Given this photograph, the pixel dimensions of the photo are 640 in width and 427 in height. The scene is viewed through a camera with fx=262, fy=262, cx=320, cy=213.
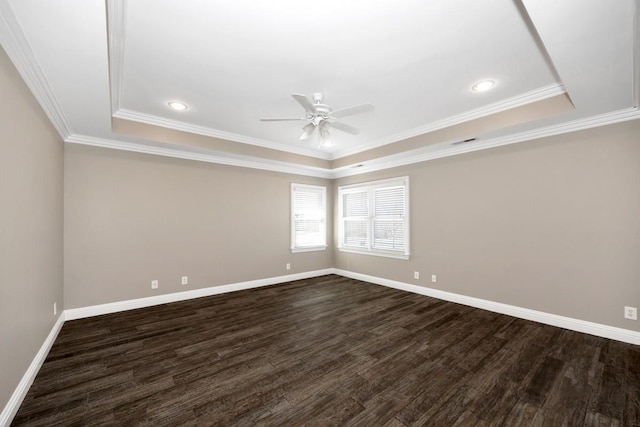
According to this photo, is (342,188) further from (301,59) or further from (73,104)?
(73,104)


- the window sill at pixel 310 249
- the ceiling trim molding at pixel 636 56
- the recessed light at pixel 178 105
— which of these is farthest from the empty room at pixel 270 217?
the window sill at pixel 310 249

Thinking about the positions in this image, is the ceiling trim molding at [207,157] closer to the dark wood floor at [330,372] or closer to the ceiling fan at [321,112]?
the ceiling fan at [321,112]

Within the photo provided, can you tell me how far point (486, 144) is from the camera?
154 inches

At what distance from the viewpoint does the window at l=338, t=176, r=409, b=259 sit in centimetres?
506

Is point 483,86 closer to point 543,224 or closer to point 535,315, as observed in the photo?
point 543,224

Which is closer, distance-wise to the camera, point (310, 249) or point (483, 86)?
point (483, 86)

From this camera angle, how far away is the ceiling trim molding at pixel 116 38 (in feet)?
5.80

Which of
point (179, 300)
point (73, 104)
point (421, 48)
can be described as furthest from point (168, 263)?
point (421, 48)

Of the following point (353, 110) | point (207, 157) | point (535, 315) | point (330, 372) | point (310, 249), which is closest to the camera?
point (330, 372)

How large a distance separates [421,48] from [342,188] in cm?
405

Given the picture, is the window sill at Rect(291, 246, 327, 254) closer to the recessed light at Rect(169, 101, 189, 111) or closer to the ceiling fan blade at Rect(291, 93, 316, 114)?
the recessed light at Rect(169, 101, 189, 111)

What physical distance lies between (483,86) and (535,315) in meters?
2.99

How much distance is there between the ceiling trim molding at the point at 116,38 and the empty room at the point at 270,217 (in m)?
0.03

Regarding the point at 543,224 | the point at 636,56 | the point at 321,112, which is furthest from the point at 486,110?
the point at 321,112
